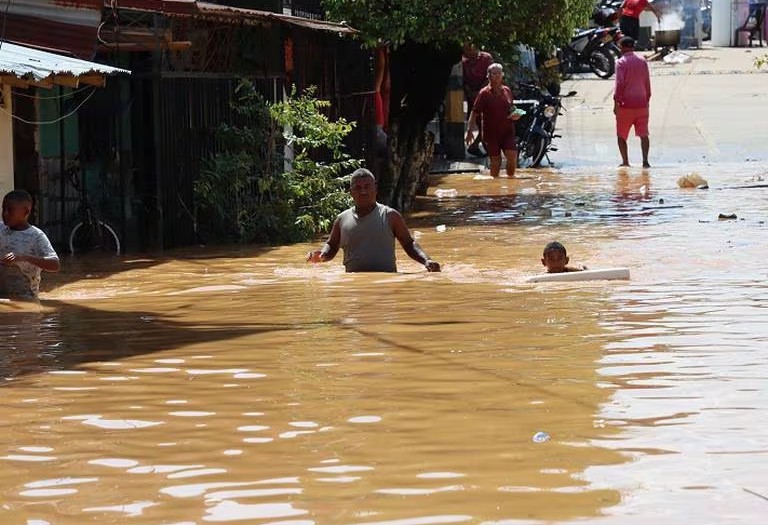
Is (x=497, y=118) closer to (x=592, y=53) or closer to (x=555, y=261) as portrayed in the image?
(x=555, y=261)

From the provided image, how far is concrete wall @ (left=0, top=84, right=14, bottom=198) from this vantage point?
43.8ft

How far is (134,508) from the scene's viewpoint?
5121 millimetres

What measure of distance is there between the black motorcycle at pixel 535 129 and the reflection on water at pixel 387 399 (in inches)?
494

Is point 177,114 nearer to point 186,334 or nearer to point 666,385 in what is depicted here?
point 186,334

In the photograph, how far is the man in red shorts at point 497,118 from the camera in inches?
905

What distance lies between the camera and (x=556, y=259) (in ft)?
37.7

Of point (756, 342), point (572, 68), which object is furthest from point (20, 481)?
point (572, 68)

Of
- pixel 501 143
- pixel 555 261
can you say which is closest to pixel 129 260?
pixel 555 261

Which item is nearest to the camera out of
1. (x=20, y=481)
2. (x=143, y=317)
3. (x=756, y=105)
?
(x=20, y=481)

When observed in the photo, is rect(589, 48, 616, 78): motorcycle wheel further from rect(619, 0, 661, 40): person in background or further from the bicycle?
the bicycle

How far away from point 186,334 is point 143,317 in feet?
3.33

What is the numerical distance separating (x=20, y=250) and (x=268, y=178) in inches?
208

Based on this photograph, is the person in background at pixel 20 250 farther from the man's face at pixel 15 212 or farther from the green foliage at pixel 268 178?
the green foliage at pixel 268 178

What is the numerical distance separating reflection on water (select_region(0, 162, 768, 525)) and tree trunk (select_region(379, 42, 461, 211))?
22.7 feet
